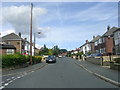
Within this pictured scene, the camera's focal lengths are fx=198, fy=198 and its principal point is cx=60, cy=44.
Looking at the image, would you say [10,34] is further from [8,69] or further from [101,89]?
[101,89]

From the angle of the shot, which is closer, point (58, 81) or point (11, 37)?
point (58, 81)

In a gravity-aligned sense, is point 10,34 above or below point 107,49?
above

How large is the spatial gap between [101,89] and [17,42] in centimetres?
6089

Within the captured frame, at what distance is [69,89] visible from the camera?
908 centimetres

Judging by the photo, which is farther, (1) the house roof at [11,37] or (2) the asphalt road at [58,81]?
(1) the house roof at [11,37]

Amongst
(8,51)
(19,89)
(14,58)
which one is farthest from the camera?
(8,51)

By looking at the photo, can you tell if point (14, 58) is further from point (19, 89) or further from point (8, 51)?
point (8, 51)

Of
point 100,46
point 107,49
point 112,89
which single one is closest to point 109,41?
point 107,49

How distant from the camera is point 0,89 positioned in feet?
30.0

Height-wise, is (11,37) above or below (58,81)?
above

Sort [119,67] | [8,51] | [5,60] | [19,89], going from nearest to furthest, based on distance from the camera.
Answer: [19,89] → [119,67] → [5,60] → [8,51]

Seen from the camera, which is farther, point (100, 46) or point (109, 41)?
point (100, 46)

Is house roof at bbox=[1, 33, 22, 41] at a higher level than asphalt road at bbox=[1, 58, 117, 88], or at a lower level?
higher

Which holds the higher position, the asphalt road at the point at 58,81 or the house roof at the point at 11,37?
the house roof at the point at 11,37
